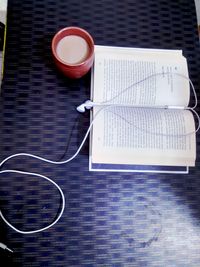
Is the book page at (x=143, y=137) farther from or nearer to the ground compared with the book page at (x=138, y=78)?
nearer to the ground

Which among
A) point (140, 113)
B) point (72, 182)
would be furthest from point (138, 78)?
point (72, 182)

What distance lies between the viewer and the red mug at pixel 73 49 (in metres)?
0.60

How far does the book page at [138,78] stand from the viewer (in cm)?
65

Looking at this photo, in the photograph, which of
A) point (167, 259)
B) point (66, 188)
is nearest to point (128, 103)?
point (66, 188)

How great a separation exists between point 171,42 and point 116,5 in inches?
6.4

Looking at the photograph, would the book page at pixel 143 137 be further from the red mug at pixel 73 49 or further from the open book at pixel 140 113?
the red mug at pixel 73 49

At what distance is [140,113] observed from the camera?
0.64 meters

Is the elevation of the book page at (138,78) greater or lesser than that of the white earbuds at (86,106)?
greater

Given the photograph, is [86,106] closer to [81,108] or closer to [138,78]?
[81,108]

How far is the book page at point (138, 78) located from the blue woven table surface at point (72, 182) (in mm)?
30

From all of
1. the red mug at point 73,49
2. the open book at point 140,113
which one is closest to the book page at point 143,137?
the open book at point 140,113

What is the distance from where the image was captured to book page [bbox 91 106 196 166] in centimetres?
62

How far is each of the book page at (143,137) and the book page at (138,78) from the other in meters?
0.03

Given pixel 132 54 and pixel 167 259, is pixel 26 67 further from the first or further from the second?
pixel 167 259
